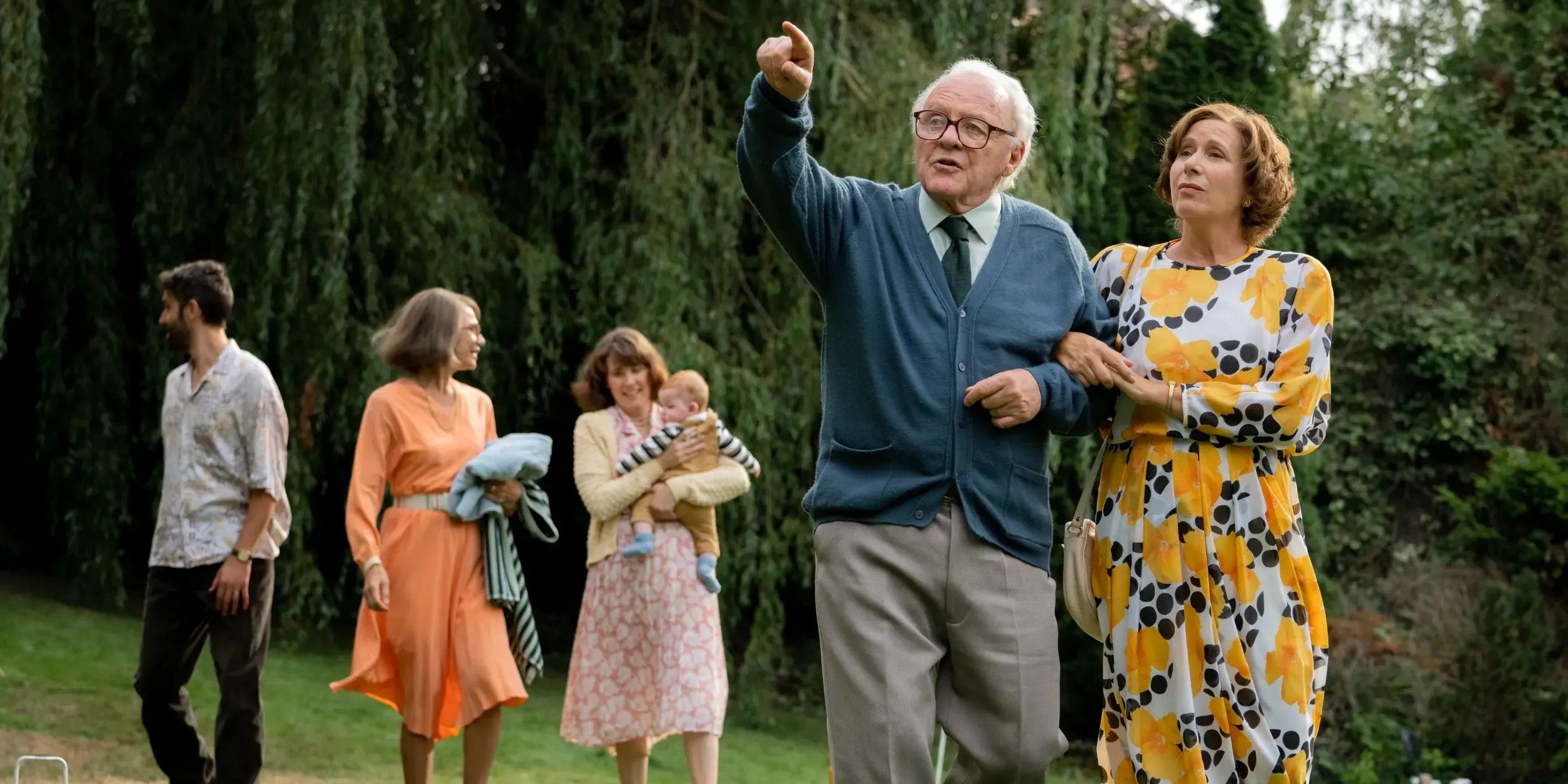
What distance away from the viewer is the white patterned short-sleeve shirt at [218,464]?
6.31 metres

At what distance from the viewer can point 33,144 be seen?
8.38 m

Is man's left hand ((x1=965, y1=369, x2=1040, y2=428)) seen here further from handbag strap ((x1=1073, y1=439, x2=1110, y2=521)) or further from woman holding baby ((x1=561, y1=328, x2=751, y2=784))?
woman holding baby ((x1=561, y1=328, x2=751, y2=784))

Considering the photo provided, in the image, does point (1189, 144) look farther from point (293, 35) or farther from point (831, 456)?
point (293, 35)

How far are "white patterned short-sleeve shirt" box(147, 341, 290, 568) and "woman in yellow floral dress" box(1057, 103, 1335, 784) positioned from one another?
318 cm

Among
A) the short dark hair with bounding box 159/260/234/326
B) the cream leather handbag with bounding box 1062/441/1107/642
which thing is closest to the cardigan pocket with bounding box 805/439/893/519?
the cream leather handbag with bounding box 1062/441/1107/642

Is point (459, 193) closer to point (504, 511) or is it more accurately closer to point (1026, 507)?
point (504, 511)

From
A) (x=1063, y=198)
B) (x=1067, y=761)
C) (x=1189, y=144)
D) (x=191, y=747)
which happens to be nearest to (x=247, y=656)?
(x=191, y=747)

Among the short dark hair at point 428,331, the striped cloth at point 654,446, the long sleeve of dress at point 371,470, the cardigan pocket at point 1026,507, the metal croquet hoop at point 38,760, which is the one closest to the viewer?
the cardigan pocket at point 1026,507

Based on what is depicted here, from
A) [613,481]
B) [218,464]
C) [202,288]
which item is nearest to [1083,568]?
[613,481]

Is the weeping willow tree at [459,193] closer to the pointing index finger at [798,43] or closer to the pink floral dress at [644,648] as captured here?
the pink floral dress at [644,648]

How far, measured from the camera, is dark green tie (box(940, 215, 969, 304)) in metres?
3.94

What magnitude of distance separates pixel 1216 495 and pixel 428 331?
3033 millimetres

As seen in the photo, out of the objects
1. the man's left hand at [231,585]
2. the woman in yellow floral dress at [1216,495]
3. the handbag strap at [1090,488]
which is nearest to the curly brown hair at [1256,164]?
the woman in yellow floral dress at [1216,495]

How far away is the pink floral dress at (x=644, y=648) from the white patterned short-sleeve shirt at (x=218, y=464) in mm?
1249
